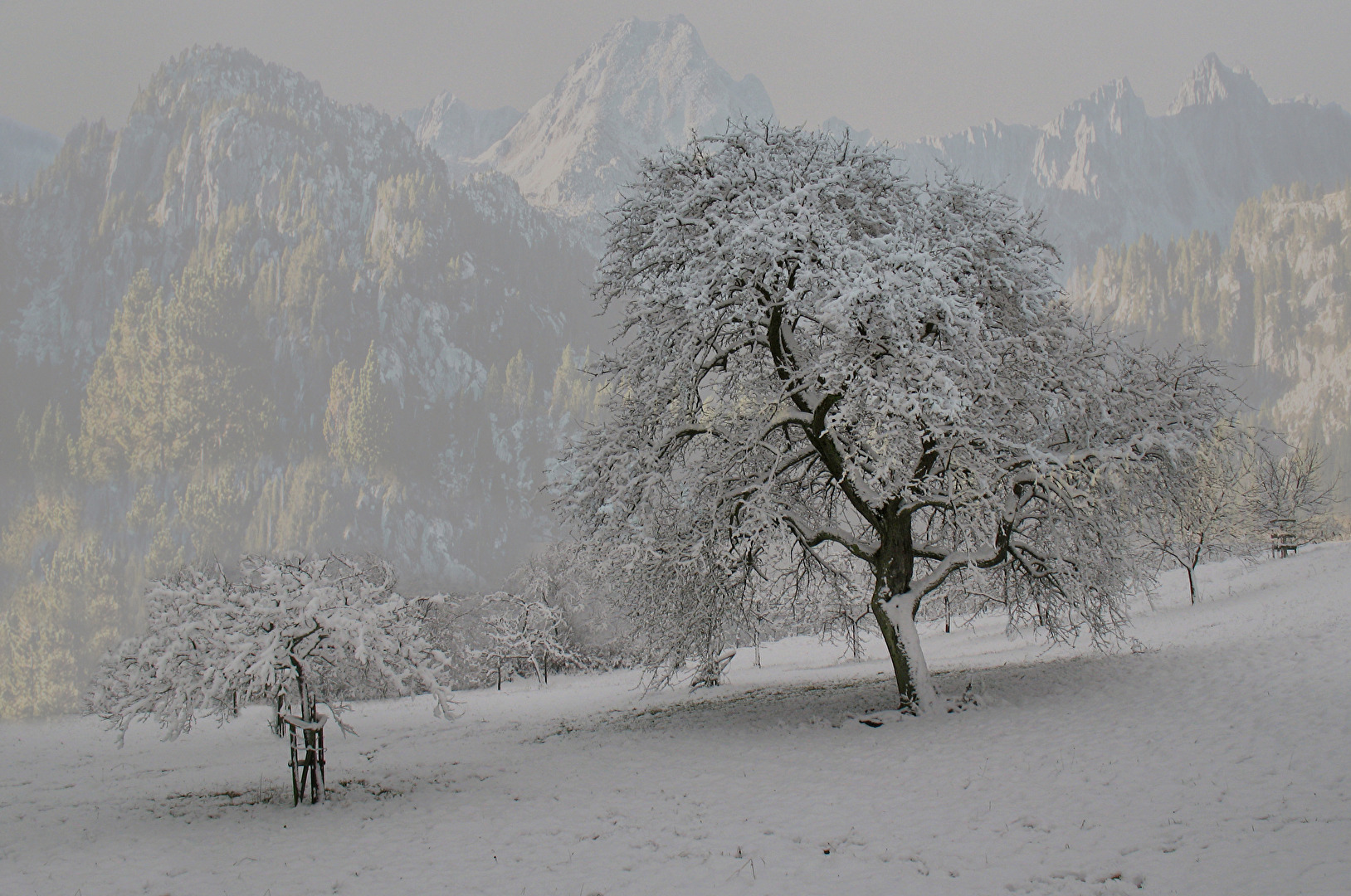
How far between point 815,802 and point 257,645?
8068 millimetres

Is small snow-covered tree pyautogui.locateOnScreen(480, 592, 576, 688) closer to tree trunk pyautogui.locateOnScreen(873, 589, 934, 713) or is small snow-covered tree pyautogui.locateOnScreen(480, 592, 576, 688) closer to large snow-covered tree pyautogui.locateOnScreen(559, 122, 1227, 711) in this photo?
large snow-covered tree pyautogui.locateOnScreen(559, 122, 1227, 711)

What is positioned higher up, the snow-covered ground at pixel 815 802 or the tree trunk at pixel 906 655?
the tree trunk at pixel 906 655

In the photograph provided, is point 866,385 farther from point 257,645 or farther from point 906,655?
point 257,645

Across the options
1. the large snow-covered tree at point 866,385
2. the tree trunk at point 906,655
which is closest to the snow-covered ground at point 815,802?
the tree trunk at point 906,655

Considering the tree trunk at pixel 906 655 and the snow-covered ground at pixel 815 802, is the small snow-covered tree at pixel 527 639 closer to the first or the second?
the snow-covered ground at pixel 815 802

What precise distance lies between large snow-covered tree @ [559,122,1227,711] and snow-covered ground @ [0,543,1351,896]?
257 centimetres

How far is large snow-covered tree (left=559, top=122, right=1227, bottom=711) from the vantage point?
12.5m

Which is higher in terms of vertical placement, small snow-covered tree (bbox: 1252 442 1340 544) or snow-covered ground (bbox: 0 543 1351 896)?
small snow-covered tree (bbox: 1252 442 1340 544)

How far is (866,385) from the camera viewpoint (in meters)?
12.3

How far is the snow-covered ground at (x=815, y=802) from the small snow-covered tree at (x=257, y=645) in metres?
1.84

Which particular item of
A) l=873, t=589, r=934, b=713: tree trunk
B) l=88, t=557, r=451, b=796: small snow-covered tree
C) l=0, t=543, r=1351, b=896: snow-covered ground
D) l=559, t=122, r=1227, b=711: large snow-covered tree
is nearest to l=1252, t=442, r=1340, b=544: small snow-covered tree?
l=0, t=543, r=1351, b=896: snow-covered ground

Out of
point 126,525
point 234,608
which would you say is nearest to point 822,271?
point 234,608

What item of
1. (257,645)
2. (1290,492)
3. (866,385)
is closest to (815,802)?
(866,385)

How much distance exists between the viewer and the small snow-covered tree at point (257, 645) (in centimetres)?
1088
